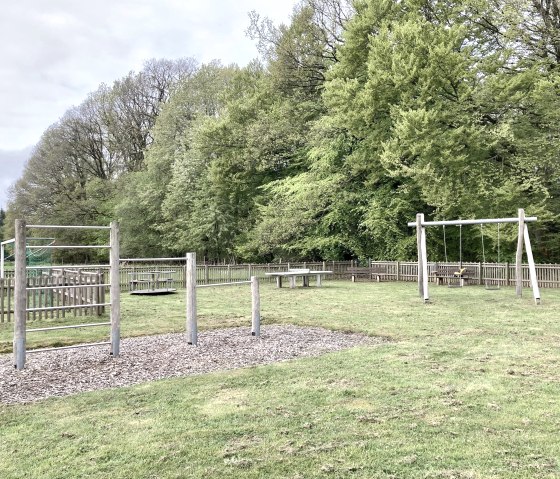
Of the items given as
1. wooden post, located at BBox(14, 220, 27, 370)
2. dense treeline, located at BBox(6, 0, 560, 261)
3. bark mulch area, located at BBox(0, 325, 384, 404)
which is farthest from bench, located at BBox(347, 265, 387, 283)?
wooden post, located at BBox(14, 220, 27, 370)

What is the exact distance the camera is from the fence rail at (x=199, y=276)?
12227mm

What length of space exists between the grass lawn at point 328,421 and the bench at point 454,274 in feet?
40.1

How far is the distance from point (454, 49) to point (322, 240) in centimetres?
1143

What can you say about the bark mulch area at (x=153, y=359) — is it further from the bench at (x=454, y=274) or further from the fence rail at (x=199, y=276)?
the bench at (x=454, y=274)

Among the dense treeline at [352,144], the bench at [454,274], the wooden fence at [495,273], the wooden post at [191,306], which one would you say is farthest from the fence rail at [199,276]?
the wooden post at [191,306]

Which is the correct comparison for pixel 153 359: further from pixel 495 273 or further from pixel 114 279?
pixel 495 273

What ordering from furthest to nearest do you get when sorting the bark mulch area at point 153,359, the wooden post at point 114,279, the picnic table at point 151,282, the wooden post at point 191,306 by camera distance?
the picnic table at point 151,282, the wooden post at point 191,306, the wooden post at point 114,279, the bark mulch area at point 153,359

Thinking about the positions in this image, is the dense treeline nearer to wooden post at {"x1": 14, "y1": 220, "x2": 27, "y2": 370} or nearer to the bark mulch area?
the bark mulch area

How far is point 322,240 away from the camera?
2847cm

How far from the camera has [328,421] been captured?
175 inches

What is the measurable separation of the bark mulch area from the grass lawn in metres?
0.46

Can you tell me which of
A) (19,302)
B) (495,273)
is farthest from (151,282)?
(19,302)

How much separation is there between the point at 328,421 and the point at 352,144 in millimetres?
26265

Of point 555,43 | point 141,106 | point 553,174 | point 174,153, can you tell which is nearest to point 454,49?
point 555,43
